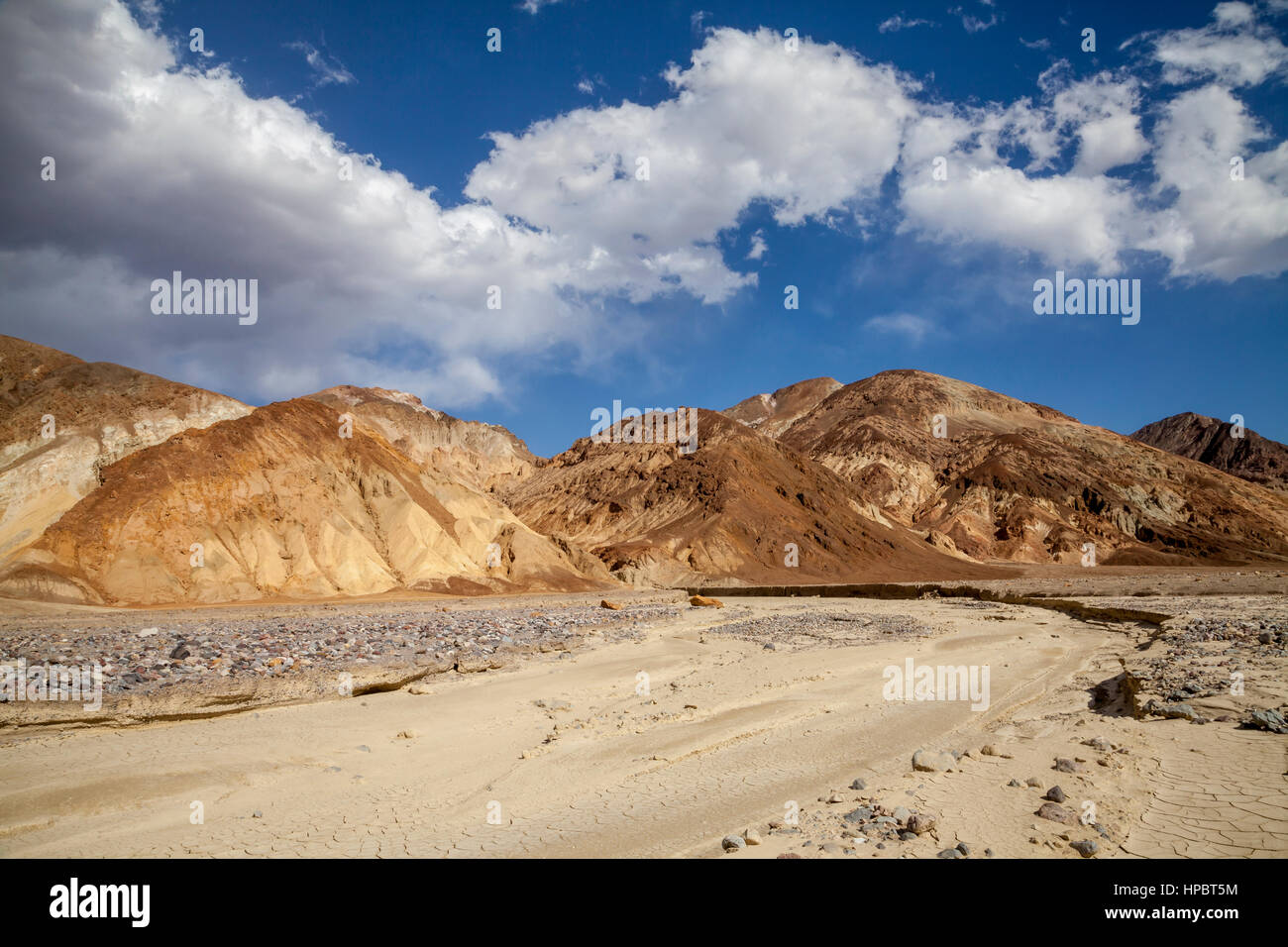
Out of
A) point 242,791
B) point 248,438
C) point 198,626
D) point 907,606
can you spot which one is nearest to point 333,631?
point 198,626

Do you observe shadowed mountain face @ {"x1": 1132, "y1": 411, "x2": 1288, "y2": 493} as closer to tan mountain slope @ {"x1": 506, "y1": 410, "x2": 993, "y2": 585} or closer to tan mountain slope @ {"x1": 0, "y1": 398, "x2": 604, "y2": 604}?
tan mountain slope @ {"x1": 506, "y1": 410, "x2": 993, "y2": 585}

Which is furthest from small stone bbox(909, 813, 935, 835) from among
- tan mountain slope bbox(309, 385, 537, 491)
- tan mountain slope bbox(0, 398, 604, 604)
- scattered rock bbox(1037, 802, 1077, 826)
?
tan mountain slope bbox(309, 385, 537, 491)

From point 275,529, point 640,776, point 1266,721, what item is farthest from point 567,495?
point 1266,721

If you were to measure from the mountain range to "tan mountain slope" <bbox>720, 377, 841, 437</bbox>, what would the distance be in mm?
7111

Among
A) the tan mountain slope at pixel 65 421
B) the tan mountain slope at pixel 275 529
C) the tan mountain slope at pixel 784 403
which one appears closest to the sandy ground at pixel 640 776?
the tan mountain slope at pixel 275 529

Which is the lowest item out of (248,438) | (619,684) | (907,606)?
(907,606)

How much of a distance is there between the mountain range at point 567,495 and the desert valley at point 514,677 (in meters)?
0.33

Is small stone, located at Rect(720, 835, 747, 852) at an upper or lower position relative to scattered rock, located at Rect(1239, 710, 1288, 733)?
lower

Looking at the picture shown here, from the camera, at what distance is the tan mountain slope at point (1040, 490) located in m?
97.5

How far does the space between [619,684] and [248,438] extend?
41.3 meters

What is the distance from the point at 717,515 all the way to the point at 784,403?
117671 millimetres

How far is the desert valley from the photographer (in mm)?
7602
